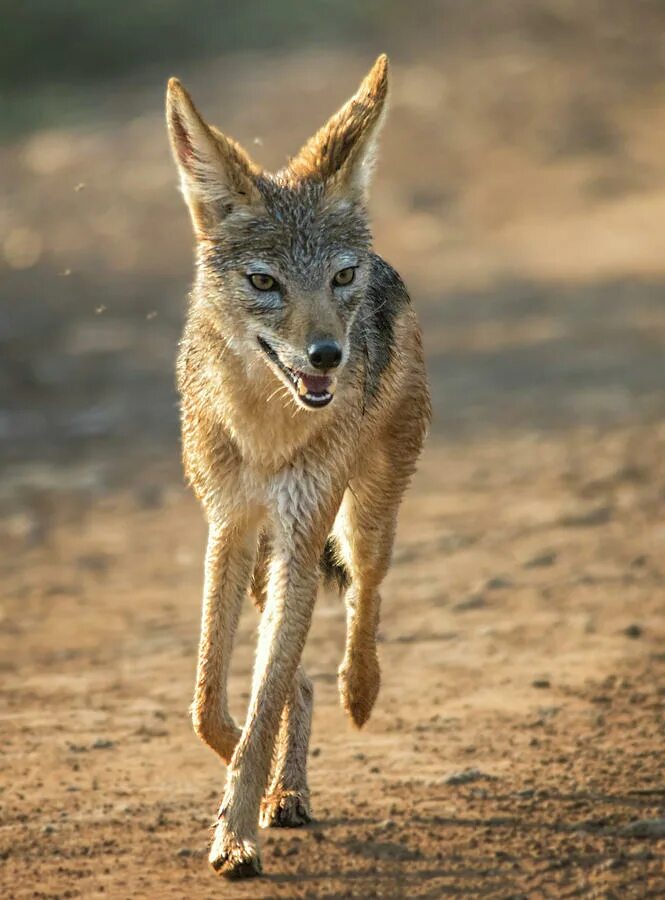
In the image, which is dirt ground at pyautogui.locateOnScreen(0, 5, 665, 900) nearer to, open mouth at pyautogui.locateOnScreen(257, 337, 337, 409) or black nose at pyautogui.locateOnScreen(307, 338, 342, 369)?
open mouth at pyautogui.locateOnScreen(257, 337, 337, 409)

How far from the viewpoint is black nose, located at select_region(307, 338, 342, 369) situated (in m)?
5.54

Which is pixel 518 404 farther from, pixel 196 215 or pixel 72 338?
pixel 196 215

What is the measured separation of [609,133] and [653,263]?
503 cm

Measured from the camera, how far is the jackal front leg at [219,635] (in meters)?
6.11

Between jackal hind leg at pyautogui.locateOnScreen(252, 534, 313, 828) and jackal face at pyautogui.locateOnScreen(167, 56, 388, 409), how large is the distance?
0.92 meters

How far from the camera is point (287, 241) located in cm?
581

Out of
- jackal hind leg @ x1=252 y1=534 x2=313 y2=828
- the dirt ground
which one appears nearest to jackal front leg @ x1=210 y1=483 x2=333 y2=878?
the dirt ground

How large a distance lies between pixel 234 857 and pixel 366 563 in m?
1.48

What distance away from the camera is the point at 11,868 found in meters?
5.95

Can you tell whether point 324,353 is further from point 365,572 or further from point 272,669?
point 365,572

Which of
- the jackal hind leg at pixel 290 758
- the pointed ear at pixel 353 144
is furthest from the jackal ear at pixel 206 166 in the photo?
the jackal hind leg at pixel 290 758

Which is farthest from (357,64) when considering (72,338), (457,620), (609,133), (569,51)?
(457,620)

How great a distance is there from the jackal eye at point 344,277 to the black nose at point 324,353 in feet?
1.20

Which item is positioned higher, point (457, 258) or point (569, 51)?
point (569, 51)
